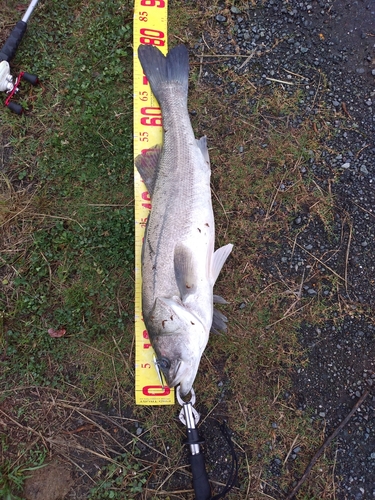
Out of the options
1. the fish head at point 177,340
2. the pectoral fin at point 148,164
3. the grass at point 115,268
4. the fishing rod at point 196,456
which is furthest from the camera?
the grass at point 115,268

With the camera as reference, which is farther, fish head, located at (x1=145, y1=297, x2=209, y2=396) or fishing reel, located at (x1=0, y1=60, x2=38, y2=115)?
fishing reel, located at (x1=0, y1=60, x2=38, y2=115)

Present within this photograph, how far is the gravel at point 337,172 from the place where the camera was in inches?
139

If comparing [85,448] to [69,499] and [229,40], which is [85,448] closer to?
[69,499]

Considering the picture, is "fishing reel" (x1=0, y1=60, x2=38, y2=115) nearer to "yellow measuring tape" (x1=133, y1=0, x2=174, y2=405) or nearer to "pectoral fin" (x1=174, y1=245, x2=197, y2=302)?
"yellow measuring tape" (x1=133, y1=0, x2=174, y2=405)

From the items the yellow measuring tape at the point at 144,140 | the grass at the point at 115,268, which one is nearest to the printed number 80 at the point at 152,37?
the yellow measuring tape at the point at 144,140

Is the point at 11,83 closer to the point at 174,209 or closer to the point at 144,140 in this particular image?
the point at 144,140

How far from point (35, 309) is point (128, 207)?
1373 millimetres

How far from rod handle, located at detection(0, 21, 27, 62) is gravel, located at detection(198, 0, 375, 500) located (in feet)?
6.23

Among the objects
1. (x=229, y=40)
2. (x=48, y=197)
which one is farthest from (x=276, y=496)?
(x=229, y=40)

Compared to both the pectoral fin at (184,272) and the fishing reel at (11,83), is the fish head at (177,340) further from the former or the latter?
the fishing reel at (11,83)

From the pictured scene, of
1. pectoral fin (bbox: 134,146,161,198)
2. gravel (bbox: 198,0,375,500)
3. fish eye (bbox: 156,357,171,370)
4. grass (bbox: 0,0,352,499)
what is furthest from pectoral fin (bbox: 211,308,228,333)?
pectoral fin (bbox: 134,146,161,198)

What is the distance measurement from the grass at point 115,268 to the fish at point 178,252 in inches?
18.1

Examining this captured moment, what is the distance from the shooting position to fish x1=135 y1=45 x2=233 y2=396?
9.50ft

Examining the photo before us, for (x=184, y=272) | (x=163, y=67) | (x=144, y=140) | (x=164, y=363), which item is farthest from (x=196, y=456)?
(x=163, y=67)
